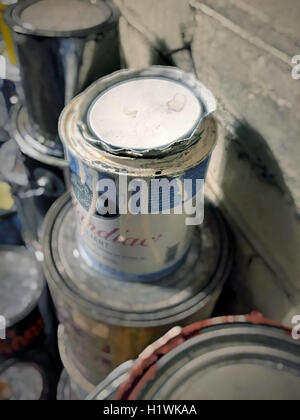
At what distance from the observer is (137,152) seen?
24.2 inches

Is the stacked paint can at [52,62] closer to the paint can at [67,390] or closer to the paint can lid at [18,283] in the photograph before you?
the paint can lid at [18,283]

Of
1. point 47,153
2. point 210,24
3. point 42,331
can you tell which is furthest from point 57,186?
point 210,24

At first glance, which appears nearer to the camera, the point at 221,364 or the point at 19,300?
the point at 221,364

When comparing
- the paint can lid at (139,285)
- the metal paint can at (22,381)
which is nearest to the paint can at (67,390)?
the metal paint can at (22,381)

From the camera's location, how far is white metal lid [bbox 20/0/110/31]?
93 cm

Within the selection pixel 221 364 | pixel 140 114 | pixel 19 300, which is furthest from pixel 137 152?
pixel 19 300

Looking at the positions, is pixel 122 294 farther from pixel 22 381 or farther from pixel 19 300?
pixel 22 381

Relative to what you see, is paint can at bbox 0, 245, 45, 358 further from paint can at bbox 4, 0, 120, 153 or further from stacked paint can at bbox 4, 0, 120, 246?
paint can at bbox 4, 0, 120, 153

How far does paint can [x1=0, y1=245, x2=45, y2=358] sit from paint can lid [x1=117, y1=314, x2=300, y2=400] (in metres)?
0.67

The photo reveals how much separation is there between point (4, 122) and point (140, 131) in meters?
0.80

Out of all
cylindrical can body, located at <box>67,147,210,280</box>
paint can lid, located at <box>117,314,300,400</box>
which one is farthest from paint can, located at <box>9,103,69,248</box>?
paint can lid, located at <box>117,314,300,400</box>

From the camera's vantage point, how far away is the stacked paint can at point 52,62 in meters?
0.89

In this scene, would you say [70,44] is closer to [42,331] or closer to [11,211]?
[11,211]

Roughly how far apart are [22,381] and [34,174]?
68 centimetres
